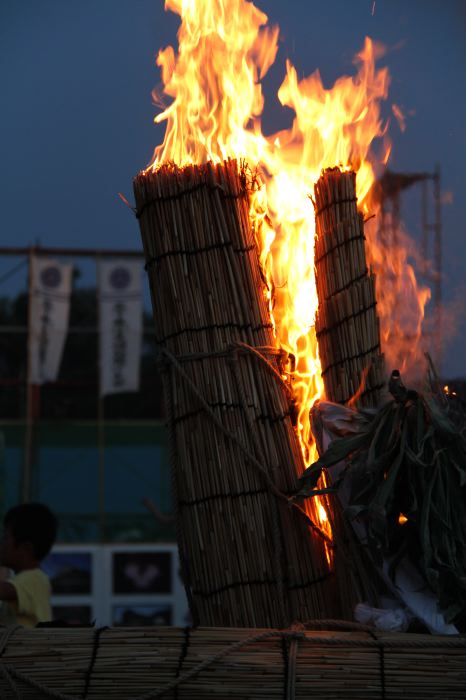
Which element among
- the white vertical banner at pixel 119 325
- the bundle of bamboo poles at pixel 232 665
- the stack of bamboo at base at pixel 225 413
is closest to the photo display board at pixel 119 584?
the white vertical banner at pixel 119 325

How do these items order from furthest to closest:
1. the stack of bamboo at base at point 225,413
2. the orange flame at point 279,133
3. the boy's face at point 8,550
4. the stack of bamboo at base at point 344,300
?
the boy's face at point 8,550 < the orange flame at point 279,133 < the stack of bamboo at base at point 344,300 < the stack of bamboo at base at point 225,413

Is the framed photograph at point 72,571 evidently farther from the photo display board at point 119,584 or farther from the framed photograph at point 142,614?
the framed photograph at point 142,614

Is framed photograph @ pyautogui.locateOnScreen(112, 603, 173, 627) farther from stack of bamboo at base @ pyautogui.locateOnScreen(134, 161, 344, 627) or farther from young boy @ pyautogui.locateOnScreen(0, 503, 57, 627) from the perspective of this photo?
stack of bamboo at base @ pyautogui.locateOnScreen(134, 161, 344, 627)

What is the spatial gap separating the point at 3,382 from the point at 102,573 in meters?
2.46

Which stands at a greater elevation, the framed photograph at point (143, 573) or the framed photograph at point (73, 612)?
the framed photograph at point (143, 573)

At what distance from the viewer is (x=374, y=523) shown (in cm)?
203

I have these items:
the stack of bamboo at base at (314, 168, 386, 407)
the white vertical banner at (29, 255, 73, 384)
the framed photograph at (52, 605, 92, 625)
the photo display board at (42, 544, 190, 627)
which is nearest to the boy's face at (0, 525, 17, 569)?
the stack of bamboo at base at (314, 168, 386, 407)

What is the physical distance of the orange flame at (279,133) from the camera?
8.29ft

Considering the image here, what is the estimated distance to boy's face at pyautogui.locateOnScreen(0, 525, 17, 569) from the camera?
3629mm

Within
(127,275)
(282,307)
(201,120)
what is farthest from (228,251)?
(127,275)

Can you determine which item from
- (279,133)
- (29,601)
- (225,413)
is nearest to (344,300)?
(225,413)

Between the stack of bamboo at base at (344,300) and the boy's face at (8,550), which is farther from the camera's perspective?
the boy's face at (8,550)

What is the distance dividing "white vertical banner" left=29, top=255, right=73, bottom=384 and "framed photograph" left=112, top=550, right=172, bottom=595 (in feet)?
7.40

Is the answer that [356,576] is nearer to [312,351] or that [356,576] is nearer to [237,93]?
[312,351]
